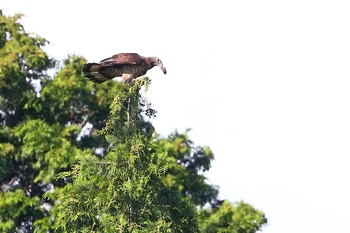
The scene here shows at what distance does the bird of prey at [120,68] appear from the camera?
1678 cm

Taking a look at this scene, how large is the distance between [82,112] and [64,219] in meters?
17.7

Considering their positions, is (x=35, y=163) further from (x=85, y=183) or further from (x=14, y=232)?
(x=85, y=183)

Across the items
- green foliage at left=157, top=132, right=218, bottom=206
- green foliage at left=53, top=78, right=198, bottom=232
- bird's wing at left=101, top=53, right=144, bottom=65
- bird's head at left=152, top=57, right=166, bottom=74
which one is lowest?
green foliage at left=53, top=78, right=198, bottom=232

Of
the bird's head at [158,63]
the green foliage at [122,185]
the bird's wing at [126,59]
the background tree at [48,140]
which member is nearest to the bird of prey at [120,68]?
the bird's wing at [126,59]

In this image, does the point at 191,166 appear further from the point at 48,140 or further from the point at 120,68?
the point at 120,68

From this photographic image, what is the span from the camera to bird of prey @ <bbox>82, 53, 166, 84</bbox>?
55.1ft

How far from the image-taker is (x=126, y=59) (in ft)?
55.5

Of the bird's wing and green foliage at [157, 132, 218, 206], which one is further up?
green foliage at [157, 132, 218, 206]

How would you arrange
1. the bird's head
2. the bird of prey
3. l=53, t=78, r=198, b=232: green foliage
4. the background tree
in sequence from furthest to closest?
the background tree → the bird's head → the bird of prey → l=53, t=78, r=198, b=232: green foliage

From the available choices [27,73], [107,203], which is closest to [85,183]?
[107,203]

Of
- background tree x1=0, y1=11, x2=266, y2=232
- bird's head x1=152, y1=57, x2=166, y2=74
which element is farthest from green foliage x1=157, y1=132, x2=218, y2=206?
bird's head x1=152, y1=57, x2=166, y2=74

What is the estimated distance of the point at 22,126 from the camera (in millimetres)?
31797

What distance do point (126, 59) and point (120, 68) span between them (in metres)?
0.20

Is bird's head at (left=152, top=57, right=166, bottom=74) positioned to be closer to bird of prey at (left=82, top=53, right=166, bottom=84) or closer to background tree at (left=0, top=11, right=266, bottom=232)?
bird of prey at (left=82, top=53, right=166, bottom=84)
